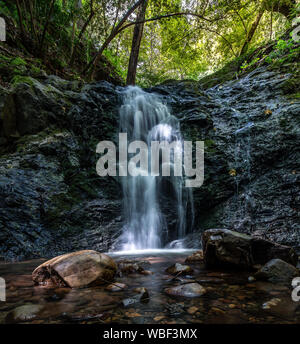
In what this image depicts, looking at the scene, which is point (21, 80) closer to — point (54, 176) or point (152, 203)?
point (54, 176)

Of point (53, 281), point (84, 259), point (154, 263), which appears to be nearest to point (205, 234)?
point (154, 263)

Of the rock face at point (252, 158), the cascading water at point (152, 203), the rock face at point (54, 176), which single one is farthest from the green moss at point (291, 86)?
the rock face at point (54, 176)

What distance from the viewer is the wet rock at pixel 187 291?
5.96ft

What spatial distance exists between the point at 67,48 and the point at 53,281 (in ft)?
31.8

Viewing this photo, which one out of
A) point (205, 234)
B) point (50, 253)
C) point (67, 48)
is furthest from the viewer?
point (67, 48)

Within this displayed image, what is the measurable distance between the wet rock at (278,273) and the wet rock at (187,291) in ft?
2.36

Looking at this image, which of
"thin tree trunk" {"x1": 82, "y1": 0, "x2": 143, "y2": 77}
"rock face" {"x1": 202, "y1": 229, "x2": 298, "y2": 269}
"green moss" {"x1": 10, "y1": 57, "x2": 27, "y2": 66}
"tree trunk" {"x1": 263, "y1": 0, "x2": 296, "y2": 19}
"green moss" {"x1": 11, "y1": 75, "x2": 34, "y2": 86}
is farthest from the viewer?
"tree trunk" {"x1": 263, "y1": 0, "x2": 296, "y2": 19}

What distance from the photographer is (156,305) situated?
1654 mm

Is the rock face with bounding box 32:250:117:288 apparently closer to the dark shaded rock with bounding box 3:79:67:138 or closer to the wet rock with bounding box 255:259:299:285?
the wet rock with bounding box 255:259:299:285

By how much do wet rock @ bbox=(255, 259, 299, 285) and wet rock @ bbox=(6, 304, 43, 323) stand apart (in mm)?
2028

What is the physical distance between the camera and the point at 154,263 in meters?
3.12

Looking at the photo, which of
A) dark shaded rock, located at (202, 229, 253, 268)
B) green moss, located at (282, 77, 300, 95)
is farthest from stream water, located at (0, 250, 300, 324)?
green moss, located at (282, 77, 300, 95)

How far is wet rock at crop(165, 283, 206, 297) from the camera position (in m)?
1.82

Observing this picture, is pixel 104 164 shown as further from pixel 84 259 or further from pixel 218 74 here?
pixel 218 74
